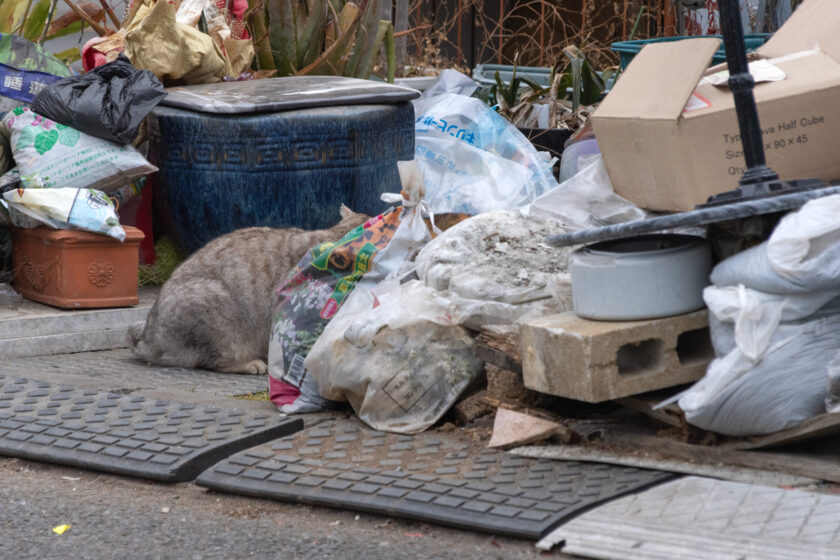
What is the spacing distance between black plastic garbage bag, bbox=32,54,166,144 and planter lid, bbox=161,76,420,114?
25 cm

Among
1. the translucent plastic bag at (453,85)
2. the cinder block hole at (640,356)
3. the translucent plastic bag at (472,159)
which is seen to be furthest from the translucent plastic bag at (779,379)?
the translucent plastic bag at (453,85)

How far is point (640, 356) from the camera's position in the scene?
3.18 meters

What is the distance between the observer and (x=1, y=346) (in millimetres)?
4793

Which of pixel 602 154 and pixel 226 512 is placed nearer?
pixel 226 512

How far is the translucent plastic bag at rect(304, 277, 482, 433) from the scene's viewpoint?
349 centimetres

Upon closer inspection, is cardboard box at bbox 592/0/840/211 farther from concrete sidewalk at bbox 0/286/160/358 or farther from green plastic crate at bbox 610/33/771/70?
concrete sidewalk at bbox 0/286/160/358

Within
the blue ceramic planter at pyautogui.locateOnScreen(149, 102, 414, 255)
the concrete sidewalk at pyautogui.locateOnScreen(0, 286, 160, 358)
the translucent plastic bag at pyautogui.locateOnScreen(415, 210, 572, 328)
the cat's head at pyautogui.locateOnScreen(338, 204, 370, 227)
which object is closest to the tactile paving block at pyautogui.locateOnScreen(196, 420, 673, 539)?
the translucent plastic bag at pyautogui.locateOnScreen(415, 210, 572, 328)

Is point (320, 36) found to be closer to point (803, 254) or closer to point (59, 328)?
point (59, 328)

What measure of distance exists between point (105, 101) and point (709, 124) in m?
3.00

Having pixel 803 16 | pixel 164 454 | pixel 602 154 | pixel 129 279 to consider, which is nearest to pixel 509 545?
pixel 164 454

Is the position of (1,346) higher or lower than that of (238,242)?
lower

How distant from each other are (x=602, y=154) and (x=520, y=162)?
6.39ft

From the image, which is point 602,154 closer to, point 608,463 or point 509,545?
point 608,463

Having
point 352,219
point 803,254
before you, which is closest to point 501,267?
point 803,254
